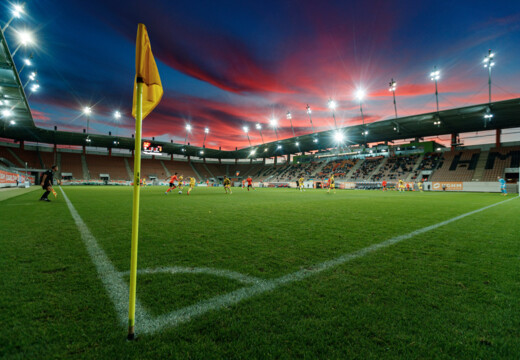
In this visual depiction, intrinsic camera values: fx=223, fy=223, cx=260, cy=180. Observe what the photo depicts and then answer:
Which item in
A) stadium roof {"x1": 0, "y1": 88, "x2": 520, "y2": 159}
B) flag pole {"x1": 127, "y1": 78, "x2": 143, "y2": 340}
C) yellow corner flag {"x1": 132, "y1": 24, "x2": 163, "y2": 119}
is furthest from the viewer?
stadium roof {"x1": 0, "y1": 88, "x2": 520, "y2": 159}

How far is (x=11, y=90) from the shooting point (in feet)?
64.4

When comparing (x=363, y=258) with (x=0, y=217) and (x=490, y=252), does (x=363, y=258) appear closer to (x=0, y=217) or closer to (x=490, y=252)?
(x=490, y=252)

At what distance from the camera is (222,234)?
4.69 m

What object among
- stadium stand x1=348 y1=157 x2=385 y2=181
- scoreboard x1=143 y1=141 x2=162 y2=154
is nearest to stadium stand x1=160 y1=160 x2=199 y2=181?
scoreboard x1=143 y1=141 x2=162 y2=154

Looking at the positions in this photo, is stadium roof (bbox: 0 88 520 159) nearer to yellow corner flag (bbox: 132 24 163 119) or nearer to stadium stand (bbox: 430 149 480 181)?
stadium stand (bbox: 430 149 480 181)

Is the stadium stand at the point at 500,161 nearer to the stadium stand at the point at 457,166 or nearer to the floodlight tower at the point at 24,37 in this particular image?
the stadium stand at the point at 457,166

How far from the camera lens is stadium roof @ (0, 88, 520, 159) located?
92.2ft

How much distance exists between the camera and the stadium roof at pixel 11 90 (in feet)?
47.2

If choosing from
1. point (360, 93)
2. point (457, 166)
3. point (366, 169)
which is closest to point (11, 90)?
point (360, 93)

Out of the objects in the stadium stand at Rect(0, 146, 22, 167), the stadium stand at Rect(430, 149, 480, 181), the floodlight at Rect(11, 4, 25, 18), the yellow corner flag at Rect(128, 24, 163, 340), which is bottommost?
the yellow corner flag at Rect(128, 24, 163, 340)

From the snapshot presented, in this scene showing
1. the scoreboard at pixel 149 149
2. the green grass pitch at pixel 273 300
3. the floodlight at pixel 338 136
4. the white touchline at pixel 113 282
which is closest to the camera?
the green grass pitch at pixel 273 300

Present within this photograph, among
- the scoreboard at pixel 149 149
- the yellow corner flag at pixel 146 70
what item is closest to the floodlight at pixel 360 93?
the scoreboard at pixel 149 149

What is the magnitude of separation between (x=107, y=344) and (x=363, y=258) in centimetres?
309

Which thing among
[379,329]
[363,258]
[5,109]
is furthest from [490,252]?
[5,109]
